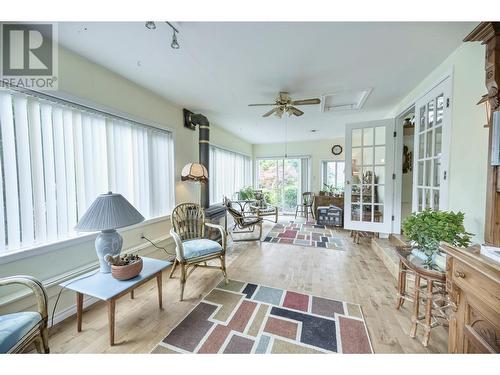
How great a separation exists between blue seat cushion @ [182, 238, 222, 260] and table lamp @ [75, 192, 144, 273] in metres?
0.66

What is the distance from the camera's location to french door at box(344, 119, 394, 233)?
320 cm

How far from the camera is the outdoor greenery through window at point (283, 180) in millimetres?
6425

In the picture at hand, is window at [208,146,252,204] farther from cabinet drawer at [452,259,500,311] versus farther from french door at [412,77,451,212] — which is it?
cabinet drawer at [452,259,500,311]

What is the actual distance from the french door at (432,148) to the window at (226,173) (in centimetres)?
343

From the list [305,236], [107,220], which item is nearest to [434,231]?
[107,220]

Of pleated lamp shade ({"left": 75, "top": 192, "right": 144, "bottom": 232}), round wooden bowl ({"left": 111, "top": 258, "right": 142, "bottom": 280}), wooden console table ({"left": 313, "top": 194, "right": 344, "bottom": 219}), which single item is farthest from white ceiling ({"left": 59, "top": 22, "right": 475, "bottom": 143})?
wooden console table ({"left": 313, "top": 194, "right": 344, "bottom": 219})

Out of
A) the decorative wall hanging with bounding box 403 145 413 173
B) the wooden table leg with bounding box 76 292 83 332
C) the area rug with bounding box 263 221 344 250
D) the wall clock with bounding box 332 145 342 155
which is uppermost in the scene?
the wall clock with bounding box 332 145 342 155

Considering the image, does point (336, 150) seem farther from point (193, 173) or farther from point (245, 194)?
point (193, 173)

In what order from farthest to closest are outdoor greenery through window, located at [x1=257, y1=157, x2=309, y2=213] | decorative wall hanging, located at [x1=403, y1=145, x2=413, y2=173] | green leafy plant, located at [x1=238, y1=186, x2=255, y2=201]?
1. outdoor greenery through window, located at [x1=257, y1=157, x2=309, y2=213]
2. green leafy plant, located at [x1=238, y1=186, x2=255, y2=201]
3. decorative wall hanging, located at [x1=403, y1=145, x2=413, y2=173]

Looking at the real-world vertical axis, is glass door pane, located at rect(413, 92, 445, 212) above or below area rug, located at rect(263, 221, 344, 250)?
above

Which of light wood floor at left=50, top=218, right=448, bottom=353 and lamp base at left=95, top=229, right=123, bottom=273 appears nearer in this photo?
light wood floor at left=50, top=218, right=448, bottom=353
